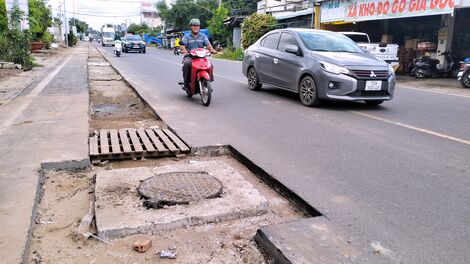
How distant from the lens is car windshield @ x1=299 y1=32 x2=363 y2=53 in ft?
28.7

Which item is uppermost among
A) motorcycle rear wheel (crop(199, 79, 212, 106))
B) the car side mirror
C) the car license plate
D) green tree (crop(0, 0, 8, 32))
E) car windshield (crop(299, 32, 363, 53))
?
green tree (crop(0, 0, 8, 32))

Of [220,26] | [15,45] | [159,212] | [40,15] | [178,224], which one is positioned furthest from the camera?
[220,26]

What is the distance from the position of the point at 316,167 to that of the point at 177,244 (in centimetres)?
215

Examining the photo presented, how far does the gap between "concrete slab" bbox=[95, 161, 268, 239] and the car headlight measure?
4425 millimetres

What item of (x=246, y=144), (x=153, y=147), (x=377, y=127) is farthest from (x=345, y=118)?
(x=153, y=147)

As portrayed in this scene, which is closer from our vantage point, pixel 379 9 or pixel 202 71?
pixel 202 71

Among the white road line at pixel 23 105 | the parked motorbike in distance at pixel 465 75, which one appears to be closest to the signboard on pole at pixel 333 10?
the parked motorbike in distance at pixel 465 75

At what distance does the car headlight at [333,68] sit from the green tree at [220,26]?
36.4m

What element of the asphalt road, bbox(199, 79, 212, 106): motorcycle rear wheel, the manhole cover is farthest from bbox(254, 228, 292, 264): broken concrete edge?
bbox(199, 79, 212, 106): motorcycle rear wheel

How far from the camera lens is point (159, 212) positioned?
3.30 metres

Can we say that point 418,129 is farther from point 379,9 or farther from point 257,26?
point 257,26

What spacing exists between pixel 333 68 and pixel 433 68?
10815 mm

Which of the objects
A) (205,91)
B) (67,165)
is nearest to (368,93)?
(205,91)

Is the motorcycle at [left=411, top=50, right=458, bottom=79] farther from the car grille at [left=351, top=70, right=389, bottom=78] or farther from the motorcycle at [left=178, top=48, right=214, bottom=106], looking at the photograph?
the motorcycle at [left=178, top=48, right=214, bottom=106]
